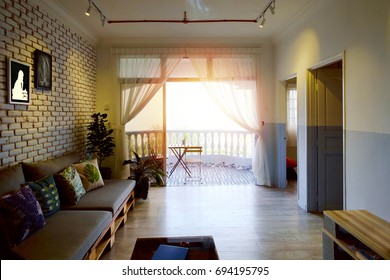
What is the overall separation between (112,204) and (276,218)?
211cm

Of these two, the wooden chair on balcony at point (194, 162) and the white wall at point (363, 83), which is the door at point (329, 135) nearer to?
the white wall at point (363, 83)

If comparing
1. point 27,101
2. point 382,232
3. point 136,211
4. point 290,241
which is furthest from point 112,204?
point 382,232

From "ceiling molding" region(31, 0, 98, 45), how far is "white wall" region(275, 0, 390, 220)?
3.32 meters

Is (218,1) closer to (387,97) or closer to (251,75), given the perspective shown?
(251,75)

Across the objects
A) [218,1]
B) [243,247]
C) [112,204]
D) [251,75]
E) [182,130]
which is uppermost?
[218,1]

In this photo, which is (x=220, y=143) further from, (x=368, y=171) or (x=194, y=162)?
(x=368, y=171)

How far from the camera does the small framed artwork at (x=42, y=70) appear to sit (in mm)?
3043

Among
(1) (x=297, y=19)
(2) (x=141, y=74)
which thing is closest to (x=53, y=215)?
(2) (x=141, y=74)

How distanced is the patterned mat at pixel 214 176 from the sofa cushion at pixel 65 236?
122 inches

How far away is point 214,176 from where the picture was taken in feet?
20.8

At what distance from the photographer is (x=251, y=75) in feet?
17.0

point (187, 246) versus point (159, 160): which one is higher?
point (159, 160)

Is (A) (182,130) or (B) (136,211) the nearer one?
(B) (136,211)

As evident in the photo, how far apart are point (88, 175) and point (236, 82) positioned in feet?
10.4
